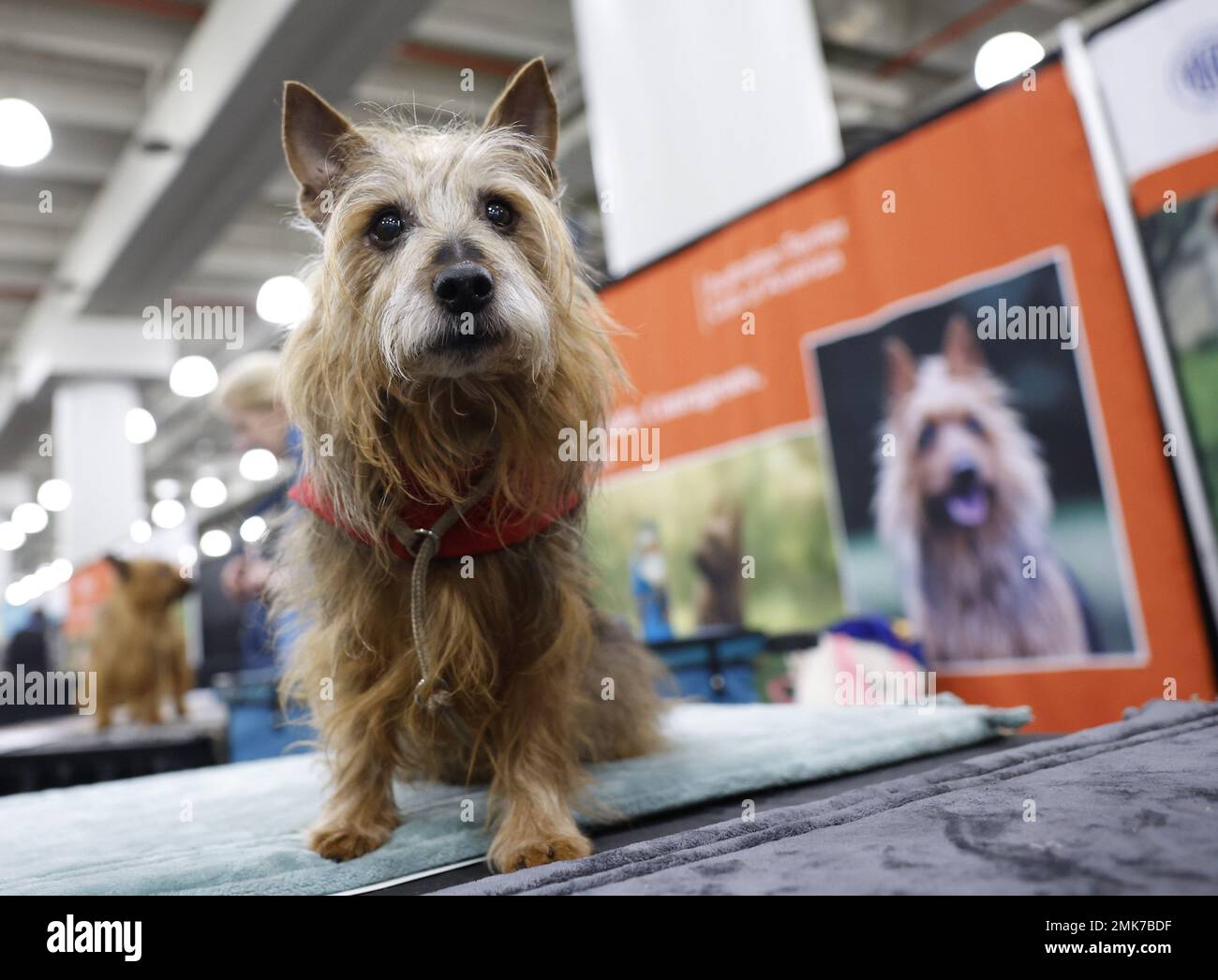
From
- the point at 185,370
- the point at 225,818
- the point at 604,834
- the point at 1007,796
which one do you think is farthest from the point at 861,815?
the point at 185,370

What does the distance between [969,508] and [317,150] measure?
2361mm

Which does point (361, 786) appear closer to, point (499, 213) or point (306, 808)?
point (306, 808)

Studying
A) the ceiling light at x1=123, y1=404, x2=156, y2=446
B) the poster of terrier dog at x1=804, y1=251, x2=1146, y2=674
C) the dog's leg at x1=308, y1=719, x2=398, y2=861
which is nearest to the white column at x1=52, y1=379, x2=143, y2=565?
the ceiling light at x1=123, y1=404, x2=156, y2=446

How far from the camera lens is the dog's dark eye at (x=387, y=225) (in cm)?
157

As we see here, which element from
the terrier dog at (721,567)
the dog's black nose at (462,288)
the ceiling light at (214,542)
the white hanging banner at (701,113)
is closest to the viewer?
the dog's black nose at (462,288)

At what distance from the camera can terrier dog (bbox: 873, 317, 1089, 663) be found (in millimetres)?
2947

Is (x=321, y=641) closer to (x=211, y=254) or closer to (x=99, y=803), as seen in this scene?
(x=99, y=803)

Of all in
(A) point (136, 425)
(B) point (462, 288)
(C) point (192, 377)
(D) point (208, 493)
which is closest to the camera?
(B) point (462, 288)

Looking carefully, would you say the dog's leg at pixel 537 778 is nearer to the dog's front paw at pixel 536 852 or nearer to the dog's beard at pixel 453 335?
the dog's front paw at pixel 536 852

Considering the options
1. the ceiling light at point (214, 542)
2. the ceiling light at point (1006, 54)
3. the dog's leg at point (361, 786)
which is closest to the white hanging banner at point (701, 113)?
the ceiling light at point (1006, 54)

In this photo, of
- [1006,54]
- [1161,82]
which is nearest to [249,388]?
[1161,82]

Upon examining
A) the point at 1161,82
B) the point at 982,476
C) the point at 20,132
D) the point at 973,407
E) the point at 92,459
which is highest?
the point at 20,132

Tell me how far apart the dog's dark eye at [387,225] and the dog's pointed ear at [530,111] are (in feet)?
0.87

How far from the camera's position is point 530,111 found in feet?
5.62
